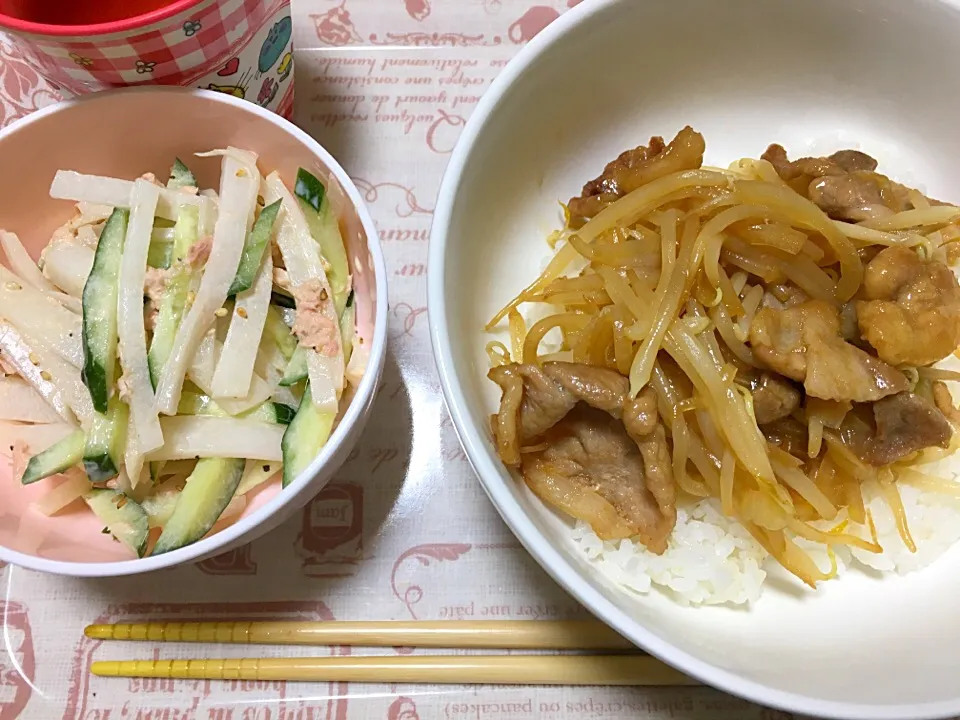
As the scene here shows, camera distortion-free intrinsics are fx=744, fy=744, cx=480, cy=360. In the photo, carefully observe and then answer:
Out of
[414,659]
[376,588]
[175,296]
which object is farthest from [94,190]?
[414,659]

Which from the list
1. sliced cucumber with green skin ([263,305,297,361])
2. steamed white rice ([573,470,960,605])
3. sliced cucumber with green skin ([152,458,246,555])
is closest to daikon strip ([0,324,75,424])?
sliced cucumber with green skin ([152,458,246,555])

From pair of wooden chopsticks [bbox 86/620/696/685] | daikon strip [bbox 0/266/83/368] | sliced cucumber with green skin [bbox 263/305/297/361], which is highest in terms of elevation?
sliced cucumber with green skin [bbox 263/305/297/361]

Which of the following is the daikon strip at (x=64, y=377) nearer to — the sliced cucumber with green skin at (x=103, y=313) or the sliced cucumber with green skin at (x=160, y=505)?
the sliced cucumber with green skin at (x=103, y=313)

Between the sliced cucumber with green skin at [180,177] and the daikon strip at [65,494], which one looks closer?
the daikon strip at [65,494]

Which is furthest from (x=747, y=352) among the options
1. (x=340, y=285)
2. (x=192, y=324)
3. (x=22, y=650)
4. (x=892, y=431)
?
(x=22, y=650)

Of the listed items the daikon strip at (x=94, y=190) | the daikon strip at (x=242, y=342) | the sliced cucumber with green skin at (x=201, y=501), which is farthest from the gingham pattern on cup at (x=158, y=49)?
the sliced cucumber with green skin at (x=201, y=501)

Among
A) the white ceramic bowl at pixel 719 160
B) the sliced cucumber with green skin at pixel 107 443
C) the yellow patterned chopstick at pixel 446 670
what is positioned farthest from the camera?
the yellow patterned chopstick at pixel 446 670

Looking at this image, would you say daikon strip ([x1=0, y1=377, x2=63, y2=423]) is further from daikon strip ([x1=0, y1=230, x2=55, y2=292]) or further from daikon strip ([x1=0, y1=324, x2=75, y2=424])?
daikon strip ([x1=0, y1=230, x2=55, y2=292])
